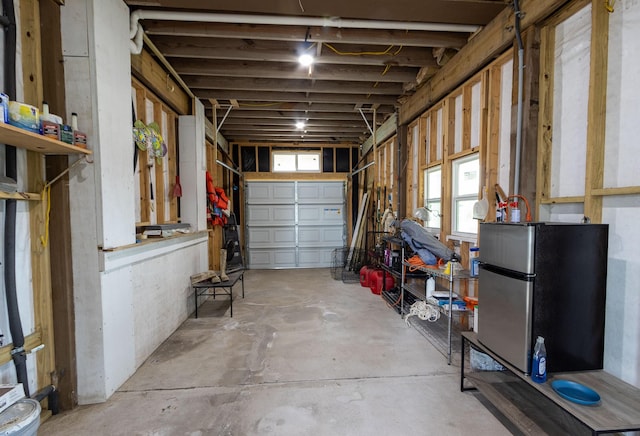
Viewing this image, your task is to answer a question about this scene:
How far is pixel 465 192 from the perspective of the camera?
319 cm

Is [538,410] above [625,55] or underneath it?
underneath

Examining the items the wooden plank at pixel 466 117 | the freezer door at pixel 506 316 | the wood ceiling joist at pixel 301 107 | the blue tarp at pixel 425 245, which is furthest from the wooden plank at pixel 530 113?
the wood ceiling joist at pixel 301 107

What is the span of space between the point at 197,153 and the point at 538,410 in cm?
439

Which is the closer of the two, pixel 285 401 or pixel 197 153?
pixel 285 401

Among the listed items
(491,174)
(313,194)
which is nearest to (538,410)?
(491,174)

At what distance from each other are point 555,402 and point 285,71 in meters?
3.73

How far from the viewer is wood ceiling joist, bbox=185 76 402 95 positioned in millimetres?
3799

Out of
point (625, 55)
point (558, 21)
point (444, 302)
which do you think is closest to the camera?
point (625, 55)

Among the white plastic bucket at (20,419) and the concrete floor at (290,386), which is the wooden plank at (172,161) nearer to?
the concrete floor at (290,386)

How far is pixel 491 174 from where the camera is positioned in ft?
8.52

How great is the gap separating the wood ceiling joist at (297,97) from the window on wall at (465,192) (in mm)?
1704

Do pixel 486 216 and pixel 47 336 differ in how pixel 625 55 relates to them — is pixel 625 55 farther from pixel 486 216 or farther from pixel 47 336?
pixel 47 336

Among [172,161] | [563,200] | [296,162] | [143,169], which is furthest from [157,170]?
[296,162]

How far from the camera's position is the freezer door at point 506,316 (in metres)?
1.51
